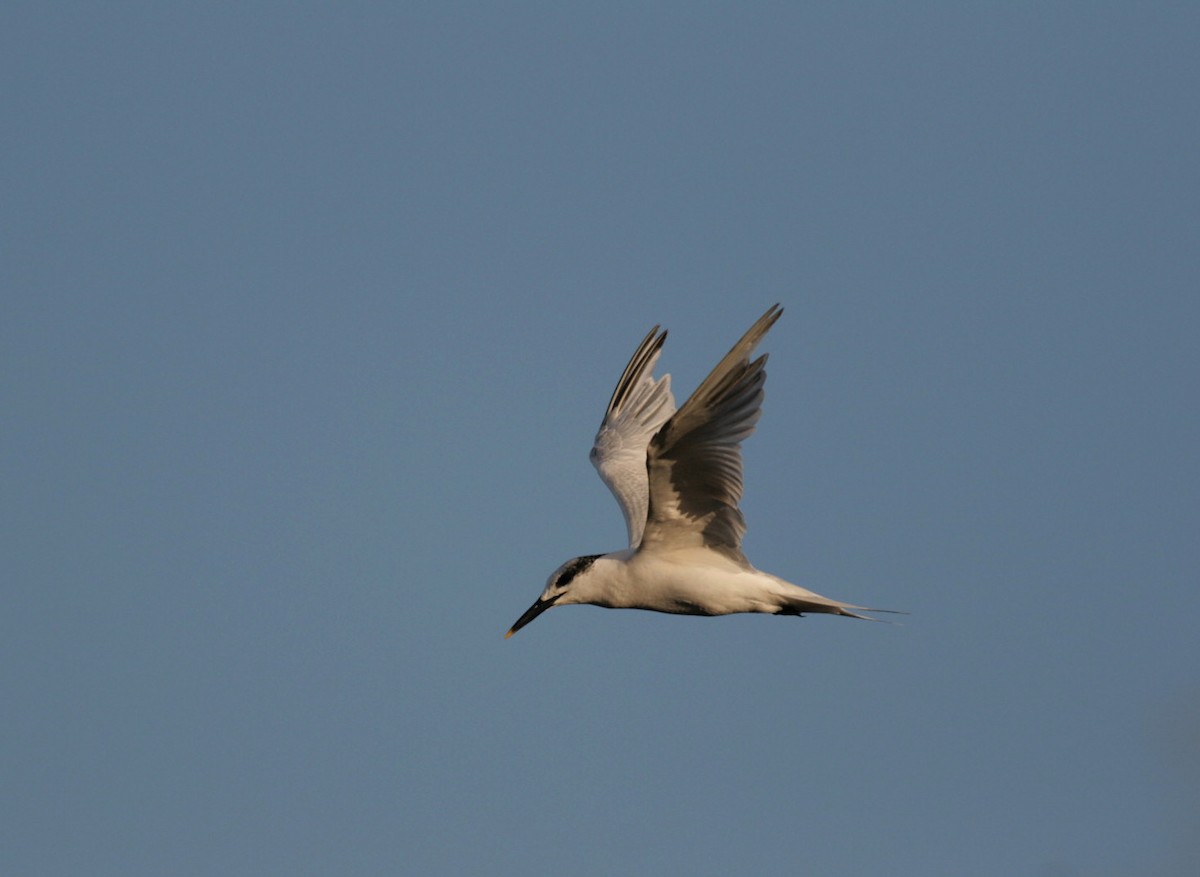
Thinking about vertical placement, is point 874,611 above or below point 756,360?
below

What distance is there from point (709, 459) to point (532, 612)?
331 centimetres

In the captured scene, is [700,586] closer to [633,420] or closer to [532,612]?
[532,612]

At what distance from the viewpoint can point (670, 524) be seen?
16906mm

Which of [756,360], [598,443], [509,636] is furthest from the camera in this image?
[598,443]

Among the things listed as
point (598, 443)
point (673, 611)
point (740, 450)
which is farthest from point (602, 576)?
point (598, 443)

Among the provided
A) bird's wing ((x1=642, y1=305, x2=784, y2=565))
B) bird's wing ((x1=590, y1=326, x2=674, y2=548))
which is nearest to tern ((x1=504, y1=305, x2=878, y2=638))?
bird's wing ((x1=642, y1=305, x2=784, y2=565))

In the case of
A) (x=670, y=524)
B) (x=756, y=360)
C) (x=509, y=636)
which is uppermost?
(x=756, y=360)

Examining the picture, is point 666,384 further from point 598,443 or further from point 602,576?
point 602,576

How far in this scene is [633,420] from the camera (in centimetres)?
2161

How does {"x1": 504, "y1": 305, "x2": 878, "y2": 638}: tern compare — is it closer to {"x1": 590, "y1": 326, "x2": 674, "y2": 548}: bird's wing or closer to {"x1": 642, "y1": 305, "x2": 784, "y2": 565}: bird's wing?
{"x1": 642, "y1": 305, "x2": 784, "y2": 565}: bird's wing

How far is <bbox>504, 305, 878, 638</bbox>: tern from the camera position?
15461 millimetres

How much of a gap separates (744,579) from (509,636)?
2.87m

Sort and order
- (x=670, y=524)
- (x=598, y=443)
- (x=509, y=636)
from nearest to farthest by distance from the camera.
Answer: (x=670, y=524), (x=509, y=636), (x=598, y=443)

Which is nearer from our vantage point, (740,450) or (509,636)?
(740,450)
